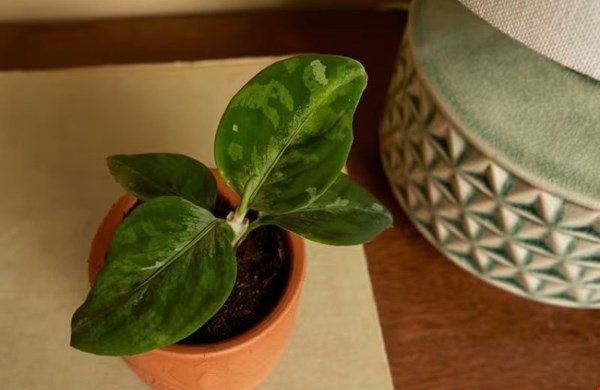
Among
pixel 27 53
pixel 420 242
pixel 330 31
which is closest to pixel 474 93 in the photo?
pixel 420 242

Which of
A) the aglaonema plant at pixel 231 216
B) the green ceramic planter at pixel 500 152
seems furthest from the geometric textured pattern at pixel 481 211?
the aglaonema plant at pixel 231 216

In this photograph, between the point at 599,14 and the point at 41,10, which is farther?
the point at 41,10

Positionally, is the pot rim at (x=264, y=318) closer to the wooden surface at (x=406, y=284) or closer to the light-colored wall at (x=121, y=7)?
the wooden surface at (x=406, y=284)

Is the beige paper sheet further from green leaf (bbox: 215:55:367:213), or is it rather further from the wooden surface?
green leaf (bbox: 215:55:367:213)

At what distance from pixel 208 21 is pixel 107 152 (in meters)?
0.17

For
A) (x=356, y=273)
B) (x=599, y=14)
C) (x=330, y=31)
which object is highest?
(x=599, y=14)

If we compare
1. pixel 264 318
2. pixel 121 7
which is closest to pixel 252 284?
pixel 264 318

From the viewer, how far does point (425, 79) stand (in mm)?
403

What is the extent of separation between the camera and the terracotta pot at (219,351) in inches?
12.9

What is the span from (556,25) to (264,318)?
20cm

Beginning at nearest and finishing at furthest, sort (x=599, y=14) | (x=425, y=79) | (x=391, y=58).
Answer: (x=599, y=14) < (x=425, y=79) < (x=391, y=58)

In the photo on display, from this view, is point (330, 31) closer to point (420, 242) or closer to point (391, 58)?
point (391, 58)

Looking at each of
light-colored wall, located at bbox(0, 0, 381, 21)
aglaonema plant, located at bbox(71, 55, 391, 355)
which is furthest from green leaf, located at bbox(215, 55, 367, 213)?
light-colored wall, located at bbox(0, 0, 381, 21)

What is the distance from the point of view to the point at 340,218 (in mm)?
330
